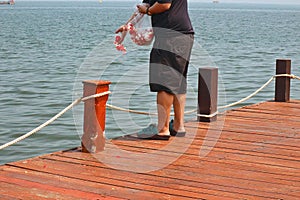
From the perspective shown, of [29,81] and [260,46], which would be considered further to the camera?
[260,46]

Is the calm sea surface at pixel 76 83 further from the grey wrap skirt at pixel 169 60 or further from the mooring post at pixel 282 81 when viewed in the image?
the mooring post at pixel 282 81

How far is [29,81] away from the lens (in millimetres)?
16812

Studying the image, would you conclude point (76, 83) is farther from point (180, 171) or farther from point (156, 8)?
point (180, 171)

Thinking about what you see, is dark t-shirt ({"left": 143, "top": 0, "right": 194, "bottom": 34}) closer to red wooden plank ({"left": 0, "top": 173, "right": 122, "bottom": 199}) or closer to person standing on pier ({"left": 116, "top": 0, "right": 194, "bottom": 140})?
person standing on pier ({"left": 116, "top": 0, "right": 194, "bottom": 140})

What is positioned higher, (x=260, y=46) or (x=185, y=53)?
(x=185, y=53)

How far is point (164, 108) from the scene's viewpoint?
6.27 m

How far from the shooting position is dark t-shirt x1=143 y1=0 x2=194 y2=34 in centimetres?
607

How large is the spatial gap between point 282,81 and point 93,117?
12.1 feet

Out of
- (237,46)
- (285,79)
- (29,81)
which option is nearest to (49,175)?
(285,79)

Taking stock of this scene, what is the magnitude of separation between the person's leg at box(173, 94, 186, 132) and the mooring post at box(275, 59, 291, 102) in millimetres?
2666

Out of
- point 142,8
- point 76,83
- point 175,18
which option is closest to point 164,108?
point 175,18

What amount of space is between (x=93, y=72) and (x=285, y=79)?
9076mm

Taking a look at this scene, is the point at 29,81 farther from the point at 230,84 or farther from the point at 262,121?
the point at 262,121

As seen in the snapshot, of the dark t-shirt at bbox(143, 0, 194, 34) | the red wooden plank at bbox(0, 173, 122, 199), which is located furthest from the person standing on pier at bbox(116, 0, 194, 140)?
the red wooden plank at bbox(0, 173, 122, 199)
